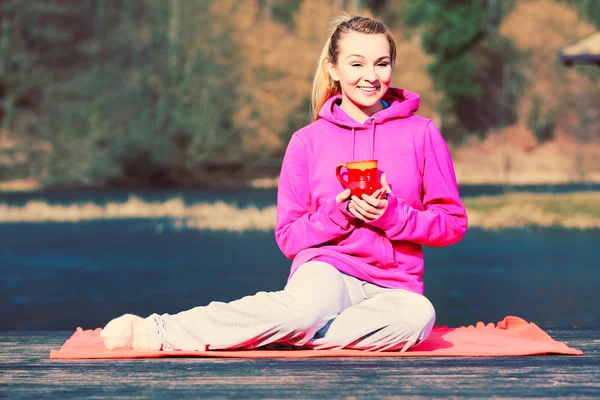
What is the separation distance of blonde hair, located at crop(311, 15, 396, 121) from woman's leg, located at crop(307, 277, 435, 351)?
847 mm

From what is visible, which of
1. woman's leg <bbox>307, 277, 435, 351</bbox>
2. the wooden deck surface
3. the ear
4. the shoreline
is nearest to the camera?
the wooden deck surface

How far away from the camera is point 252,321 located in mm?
3674

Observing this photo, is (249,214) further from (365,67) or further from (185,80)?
(185,80)

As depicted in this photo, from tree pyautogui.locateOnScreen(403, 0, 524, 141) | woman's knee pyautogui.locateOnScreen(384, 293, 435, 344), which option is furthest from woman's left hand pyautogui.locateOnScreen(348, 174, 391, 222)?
tree pyautogui.locateOnScreen(403, 0, 524, 141)

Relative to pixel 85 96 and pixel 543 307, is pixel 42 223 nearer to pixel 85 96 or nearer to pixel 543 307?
pixel 543 307

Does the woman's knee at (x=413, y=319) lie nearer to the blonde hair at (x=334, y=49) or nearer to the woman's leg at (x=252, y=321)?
the woman's leg at (x=252, y=321)

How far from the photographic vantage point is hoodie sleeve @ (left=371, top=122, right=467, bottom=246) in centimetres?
370

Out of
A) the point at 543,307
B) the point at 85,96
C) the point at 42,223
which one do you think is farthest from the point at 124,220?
the point at 85,96

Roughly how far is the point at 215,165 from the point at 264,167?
89.3 inches

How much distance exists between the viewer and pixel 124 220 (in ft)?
68.8

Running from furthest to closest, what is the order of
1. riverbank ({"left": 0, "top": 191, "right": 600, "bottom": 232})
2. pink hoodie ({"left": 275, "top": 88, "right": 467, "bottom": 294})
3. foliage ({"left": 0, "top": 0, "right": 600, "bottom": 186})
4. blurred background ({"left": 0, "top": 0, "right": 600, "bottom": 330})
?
foliage ({"left": 0, "top": 0, "right": 600, "bottom": 186}), riverbank ({"left": 0, "top": 191, "right": 600, "bottom": 232}), blurred background ({"left": 0, "top": 0, "right": 600, "bottom": 330}), pink hoodie ({"left": 275, "top": 88, "right": 467, "bottom": 294})

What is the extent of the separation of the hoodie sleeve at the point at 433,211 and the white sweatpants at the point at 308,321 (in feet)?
0.74

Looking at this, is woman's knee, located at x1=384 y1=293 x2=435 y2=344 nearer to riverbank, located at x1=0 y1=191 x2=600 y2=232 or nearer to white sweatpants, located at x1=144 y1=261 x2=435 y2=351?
white sweatpants, located at x1=144 y1=261 x2=435 y2=351

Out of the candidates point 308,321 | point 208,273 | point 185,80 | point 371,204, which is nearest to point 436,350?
point 308,321
